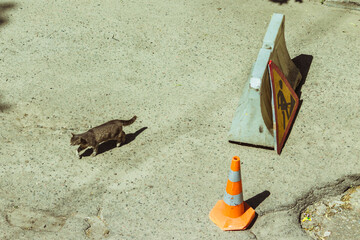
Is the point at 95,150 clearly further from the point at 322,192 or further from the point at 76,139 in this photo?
the point at 322,192

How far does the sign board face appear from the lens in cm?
616

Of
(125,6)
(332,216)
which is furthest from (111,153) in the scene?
(125,6)

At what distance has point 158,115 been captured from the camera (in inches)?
281

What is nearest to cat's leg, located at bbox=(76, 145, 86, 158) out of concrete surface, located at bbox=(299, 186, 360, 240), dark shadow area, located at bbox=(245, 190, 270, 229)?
dark shadow area, located at bbox=(245, 190, 270, 229)

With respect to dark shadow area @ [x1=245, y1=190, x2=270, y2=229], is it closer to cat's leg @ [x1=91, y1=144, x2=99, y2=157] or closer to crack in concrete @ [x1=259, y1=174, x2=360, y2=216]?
crack in concrete @ [x1=259, y1=174, x2=360, y2=216]

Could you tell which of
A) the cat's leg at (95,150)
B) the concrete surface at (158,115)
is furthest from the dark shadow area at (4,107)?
the cat's leg at (95,150)

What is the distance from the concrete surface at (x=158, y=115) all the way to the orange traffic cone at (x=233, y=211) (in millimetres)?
106

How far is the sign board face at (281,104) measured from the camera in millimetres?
6164

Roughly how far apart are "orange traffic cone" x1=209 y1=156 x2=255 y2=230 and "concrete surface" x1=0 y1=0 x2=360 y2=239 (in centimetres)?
11

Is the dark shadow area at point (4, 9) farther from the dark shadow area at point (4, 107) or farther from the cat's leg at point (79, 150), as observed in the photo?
the cat's leg at point (79, 150)

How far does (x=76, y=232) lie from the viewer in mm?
5422

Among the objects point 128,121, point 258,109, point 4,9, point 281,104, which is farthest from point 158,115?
point 4,9

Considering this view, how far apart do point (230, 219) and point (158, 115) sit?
2.33m

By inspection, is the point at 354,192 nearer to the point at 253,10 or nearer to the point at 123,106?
the point at 123,106
